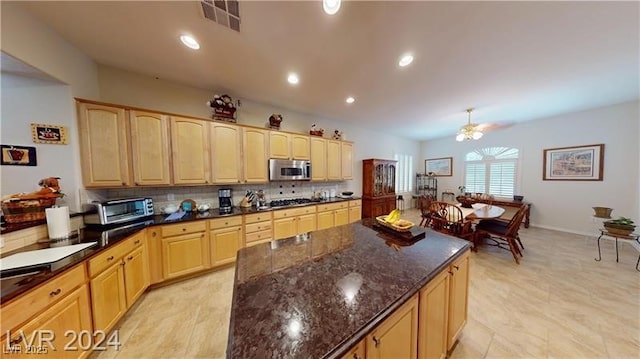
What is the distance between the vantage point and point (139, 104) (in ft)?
8.52

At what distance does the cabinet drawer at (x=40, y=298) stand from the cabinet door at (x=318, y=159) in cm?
311

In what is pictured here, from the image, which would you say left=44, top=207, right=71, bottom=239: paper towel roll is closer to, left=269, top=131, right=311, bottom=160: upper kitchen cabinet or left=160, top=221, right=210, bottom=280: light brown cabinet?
left=160, top=221, right=210, bottom=280: light brown cabinet

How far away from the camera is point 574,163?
14.0 feet

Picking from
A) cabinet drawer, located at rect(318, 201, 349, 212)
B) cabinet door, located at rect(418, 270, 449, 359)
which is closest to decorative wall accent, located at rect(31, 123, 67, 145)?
cabinet drawer, located at rect(318, 201, 349, 212)

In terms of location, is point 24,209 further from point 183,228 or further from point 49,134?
point 183,228

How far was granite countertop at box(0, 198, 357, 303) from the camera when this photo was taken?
1.05m

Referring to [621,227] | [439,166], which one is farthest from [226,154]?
[439,166]

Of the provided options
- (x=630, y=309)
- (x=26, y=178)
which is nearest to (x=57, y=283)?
(x=26, y=178)

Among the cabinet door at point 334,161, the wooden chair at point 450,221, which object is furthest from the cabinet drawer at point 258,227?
the wooden chair at point 450,221

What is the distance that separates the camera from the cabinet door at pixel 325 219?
3703 mm

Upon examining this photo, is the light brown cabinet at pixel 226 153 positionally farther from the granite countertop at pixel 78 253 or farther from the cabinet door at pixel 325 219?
the cabinet door at pixel 325 219

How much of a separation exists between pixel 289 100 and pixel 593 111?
6.53 meters

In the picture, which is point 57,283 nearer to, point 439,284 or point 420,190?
point 439,284

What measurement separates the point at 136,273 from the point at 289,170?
7.86 feet
